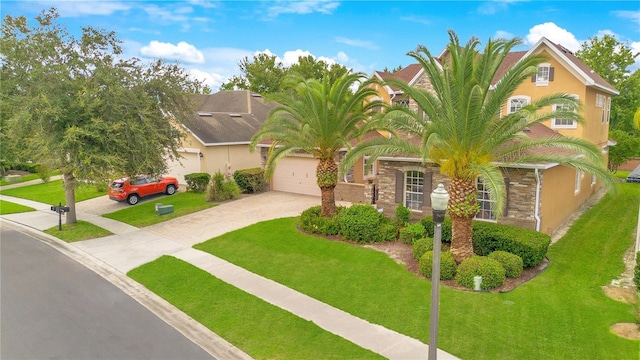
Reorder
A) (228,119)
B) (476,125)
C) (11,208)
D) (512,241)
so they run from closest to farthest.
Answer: (476,125), (512,241), (11,208), (228,119)

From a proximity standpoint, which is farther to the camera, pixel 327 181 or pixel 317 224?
pixel 327 181

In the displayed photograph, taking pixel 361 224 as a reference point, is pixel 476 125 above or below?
above

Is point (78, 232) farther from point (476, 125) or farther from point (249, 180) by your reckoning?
point (476, 125)

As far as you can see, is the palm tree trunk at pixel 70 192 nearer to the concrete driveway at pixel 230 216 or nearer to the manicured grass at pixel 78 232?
the manicured grass at pixel 78 232

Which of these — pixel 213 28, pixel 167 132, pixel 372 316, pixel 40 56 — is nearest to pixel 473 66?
pixel 372 316

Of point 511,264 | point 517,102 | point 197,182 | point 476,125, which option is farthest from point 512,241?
point 197,182

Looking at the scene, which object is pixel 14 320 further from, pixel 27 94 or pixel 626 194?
pixel 626 194

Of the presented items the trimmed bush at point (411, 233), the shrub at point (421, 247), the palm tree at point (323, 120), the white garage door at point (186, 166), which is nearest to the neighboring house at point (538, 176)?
the palm tree at point (323, 120)
